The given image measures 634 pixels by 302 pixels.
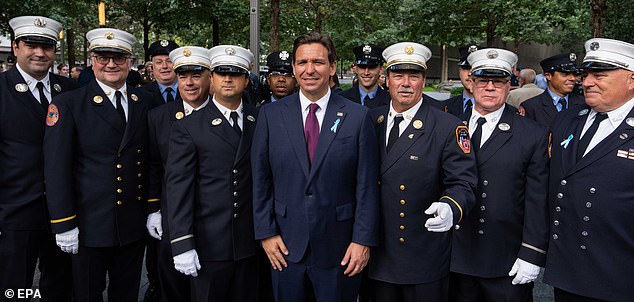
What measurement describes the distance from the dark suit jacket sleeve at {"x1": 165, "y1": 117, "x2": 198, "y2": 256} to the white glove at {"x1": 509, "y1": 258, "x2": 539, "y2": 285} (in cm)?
211

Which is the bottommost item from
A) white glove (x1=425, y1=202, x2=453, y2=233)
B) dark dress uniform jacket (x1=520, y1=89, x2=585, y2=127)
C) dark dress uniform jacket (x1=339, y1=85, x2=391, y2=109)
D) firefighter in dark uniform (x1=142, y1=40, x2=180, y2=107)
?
white glove (x1=425, y1=202, x2=453, y2=233)

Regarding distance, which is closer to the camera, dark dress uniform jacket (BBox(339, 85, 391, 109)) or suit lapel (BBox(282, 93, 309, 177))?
suit lapel (BBox(282, 93, 309, 177))

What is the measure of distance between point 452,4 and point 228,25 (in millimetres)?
7360

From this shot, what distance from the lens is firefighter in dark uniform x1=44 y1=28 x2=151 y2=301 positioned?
131 inches

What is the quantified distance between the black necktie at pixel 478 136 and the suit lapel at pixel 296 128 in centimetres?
124

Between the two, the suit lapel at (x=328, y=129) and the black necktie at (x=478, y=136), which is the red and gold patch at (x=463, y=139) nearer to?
the black necktie at (x=478, y=136)

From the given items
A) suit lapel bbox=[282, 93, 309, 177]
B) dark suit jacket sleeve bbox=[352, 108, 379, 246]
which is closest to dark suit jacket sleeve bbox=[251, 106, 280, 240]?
suit lapel bbox=[282, 93, 309, 177]

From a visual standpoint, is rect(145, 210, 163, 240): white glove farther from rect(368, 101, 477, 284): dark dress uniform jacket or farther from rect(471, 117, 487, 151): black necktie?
rect(471, 117, 487, 151): black necktie

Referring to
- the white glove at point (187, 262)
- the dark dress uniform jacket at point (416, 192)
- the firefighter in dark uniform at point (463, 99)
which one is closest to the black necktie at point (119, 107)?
the white glove at point (187, 262)

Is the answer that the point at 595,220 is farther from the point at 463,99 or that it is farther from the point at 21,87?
the point at 21,87

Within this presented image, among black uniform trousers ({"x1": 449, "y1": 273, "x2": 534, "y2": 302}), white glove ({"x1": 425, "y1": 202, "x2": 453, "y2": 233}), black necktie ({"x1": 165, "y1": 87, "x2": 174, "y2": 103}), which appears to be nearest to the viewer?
white glove ({"x1": 425, "y1": 202, "x2": 453, "y2": 233})

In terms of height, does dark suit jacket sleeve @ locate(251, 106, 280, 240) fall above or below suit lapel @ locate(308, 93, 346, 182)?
below

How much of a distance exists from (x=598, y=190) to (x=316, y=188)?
164 cm

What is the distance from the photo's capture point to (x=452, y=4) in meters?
15.3
